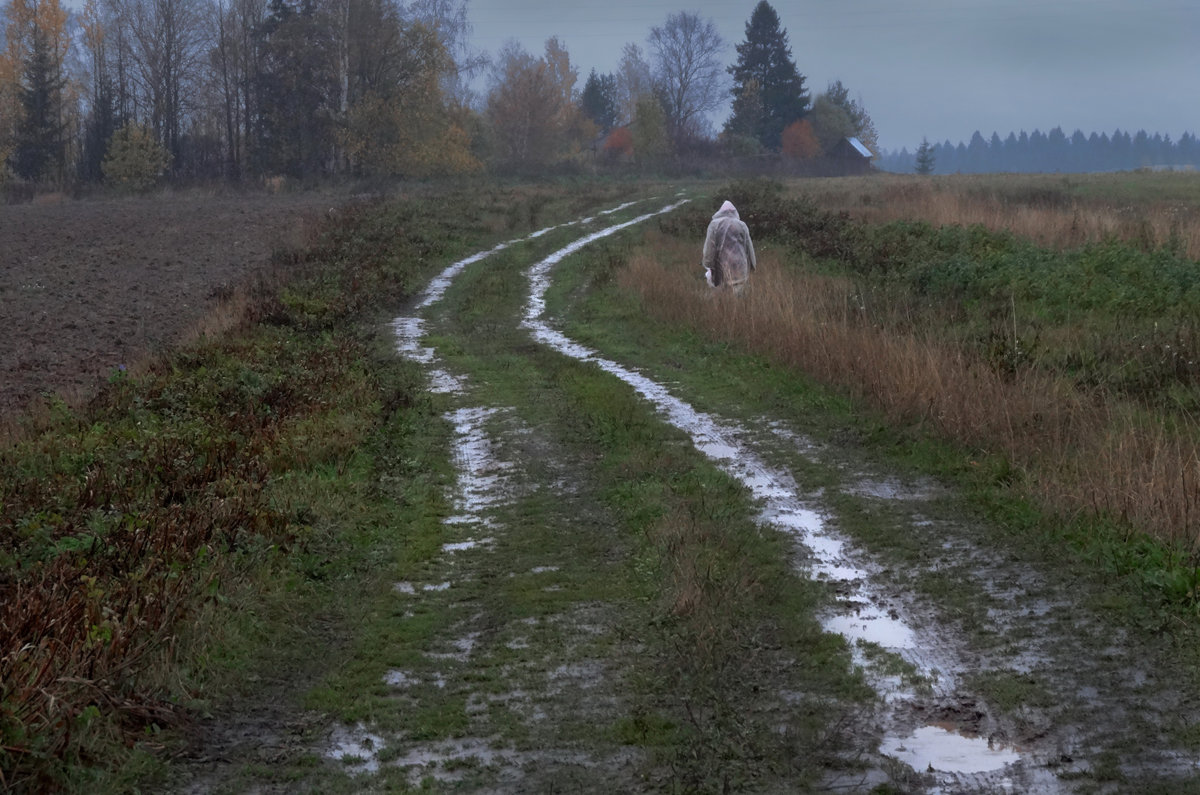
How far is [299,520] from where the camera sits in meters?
7.86

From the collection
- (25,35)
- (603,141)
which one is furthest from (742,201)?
(603,141)

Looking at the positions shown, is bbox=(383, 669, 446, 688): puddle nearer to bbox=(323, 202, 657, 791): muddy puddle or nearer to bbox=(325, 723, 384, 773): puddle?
bbox=(323, 202, 657, 791): muddy puddle

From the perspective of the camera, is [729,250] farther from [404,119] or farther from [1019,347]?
[404,119]

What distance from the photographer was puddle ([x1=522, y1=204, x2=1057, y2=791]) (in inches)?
182

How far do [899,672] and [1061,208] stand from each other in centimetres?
2733

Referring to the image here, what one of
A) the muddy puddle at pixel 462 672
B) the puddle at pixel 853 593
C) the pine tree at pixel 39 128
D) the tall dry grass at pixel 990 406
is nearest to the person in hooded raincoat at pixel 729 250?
the tall dry grass at pixel 990 406

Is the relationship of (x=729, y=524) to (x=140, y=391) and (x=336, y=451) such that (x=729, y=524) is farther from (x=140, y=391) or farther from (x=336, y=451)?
(x=140, y=391)

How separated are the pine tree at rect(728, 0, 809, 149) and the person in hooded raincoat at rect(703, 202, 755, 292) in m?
70.7

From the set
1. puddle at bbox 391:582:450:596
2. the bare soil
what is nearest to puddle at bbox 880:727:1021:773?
puddle at bbox 391:582:450:596

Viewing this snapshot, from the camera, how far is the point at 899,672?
5445mm

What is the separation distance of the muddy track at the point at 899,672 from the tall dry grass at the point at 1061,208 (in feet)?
45.8

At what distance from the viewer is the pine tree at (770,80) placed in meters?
85.6

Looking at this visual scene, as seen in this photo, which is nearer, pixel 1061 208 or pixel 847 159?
pixel 1061 208

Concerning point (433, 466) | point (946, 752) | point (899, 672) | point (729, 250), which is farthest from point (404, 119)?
point (946, 752)
